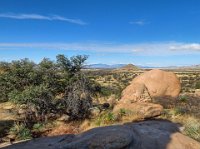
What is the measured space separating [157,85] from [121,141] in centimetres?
1444

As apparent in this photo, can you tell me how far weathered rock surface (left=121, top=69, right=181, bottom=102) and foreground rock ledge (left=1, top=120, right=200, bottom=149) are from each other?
9874 mm

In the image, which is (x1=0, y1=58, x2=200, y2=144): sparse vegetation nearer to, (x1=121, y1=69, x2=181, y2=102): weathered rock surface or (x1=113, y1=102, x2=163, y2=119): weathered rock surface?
(x1=113, y1=102, x2=163, y2=119): weathered rock surface

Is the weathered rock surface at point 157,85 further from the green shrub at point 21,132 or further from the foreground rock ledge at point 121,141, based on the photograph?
the foreground rock ledge at point 121,141

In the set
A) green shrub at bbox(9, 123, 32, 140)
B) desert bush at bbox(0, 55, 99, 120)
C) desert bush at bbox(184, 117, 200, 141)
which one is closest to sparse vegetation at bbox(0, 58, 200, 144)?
desert bush at bbox(0, 55, 99, 120)

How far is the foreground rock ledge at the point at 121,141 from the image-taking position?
12.3 meters

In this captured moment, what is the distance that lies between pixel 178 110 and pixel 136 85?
165 inches

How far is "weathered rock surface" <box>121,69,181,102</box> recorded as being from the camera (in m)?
25.4

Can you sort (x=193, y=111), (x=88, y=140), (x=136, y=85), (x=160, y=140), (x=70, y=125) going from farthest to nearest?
(x=136, y=85) < (x=193, y=111) < (x=70, y=125) < (x=160, y=140) < (x=88, y=140)

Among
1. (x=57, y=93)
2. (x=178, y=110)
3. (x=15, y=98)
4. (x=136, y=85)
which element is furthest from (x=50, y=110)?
(x=178, y=110)

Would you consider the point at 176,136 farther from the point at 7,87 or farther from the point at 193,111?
the point at 7,87

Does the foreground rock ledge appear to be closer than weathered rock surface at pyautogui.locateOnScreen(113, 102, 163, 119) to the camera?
Yes

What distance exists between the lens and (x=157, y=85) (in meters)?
26.2

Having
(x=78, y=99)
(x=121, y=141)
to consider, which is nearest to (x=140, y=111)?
(x=78, y=99)

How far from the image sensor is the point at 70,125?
2180 cm
